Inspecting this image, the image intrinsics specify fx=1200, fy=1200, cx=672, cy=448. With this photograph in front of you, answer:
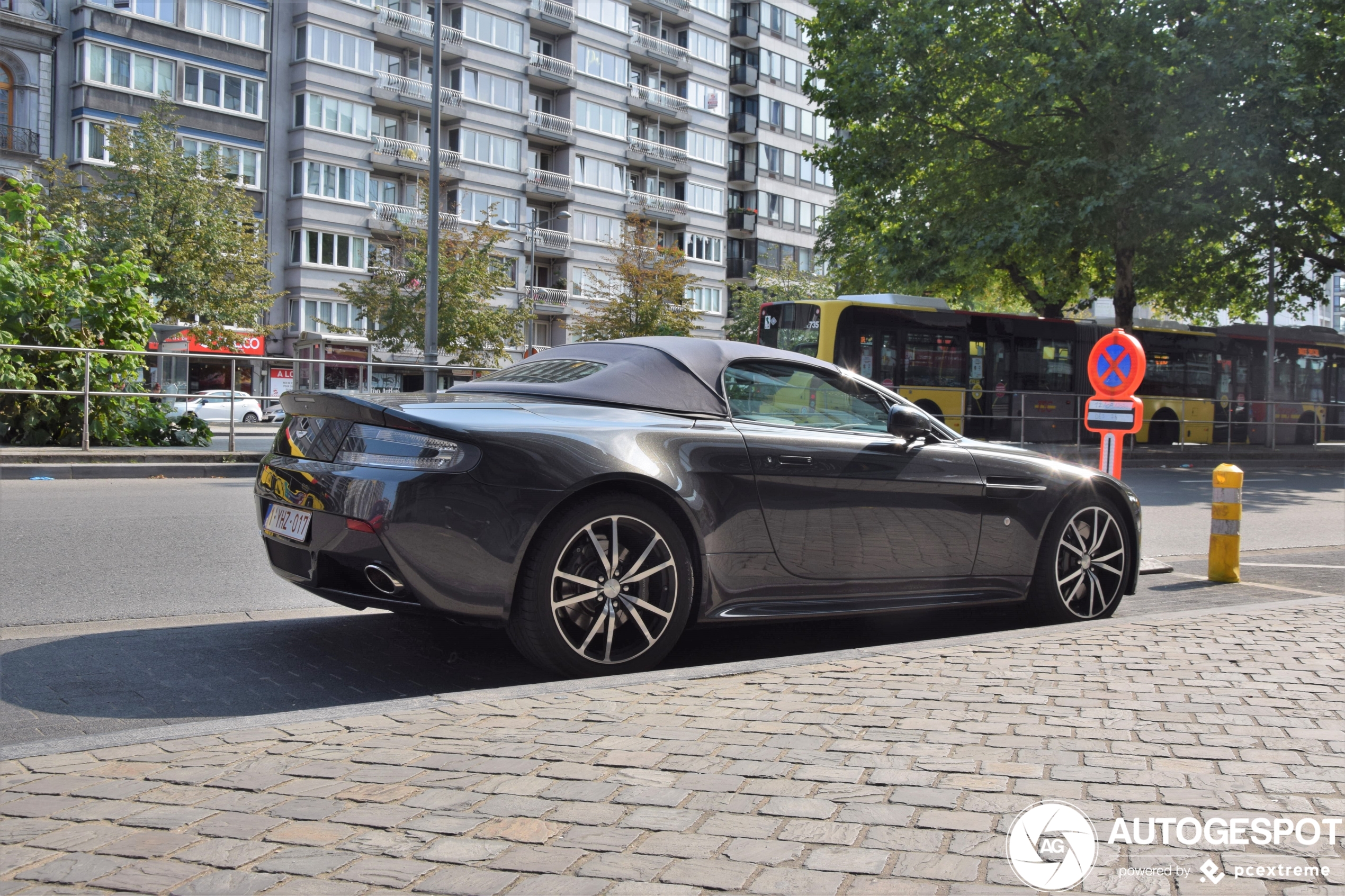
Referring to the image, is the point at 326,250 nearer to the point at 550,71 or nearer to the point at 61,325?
the point at 550,71

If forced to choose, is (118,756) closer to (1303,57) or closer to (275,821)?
(275,821)

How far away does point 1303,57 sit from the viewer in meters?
23.0

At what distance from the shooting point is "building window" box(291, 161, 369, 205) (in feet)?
153

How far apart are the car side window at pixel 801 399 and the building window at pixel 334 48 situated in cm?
4600

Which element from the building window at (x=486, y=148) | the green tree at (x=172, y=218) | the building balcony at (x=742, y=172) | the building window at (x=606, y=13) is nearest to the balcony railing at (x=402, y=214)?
the building window at (x=486, y=148)

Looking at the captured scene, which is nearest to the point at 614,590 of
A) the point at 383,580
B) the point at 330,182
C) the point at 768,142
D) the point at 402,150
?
the point at 383,580

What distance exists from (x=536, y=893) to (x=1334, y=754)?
243 centimetres

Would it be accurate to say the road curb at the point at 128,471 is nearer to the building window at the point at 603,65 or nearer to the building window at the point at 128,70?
the building window at the point at 128,70

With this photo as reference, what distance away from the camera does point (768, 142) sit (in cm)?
7019

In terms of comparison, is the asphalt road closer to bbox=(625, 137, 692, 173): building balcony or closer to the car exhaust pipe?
the car exhaust pipe

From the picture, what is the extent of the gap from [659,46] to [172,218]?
33.5 meters

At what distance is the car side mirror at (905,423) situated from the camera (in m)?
5.47

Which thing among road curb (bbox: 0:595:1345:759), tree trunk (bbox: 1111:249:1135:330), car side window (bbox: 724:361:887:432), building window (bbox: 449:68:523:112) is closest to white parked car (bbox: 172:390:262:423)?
car side window (bbox: 724:361:887:432)

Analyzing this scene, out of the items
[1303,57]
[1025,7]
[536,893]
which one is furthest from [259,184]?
[536,893]
